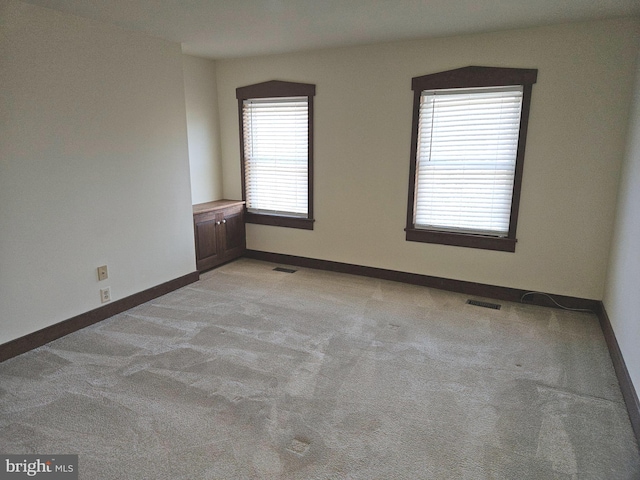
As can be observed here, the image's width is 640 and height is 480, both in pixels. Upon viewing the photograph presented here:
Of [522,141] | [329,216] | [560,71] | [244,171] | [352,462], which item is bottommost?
[352,462]

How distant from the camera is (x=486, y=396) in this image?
2492 mm

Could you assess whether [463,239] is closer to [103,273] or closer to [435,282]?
→ [435,282]

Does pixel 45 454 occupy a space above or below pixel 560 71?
below

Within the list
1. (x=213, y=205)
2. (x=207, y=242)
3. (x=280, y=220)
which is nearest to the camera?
(x=207, y=242)

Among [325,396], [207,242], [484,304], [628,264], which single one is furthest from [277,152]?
[628,264]

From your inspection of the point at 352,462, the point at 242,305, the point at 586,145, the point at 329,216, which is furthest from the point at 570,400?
the point at 329,216

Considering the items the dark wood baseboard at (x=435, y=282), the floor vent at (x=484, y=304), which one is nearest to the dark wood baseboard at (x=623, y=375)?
the dark wood baseboard at (x=435, y=282)

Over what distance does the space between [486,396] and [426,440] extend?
601mm

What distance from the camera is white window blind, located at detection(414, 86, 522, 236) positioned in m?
3.78

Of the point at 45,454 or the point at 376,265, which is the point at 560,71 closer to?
the point at 376,265

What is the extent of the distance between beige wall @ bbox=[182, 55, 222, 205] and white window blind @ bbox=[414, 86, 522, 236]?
259cm

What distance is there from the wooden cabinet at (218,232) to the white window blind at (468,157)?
2.30 meters

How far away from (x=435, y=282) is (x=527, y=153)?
1546mm

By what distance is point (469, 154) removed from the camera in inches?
155
